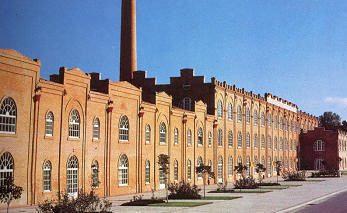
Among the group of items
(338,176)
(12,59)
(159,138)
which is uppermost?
(12,59)

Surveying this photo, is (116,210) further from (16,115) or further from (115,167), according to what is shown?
(115,167)

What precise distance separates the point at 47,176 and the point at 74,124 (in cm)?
460

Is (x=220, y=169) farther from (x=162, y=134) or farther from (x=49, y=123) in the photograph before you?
(x=49, y=123)

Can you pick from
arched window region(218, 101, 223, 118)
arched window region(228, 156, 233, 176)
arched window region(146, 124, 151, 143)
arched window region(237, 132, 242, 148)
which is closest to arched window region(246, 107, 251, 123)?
arched window region(237, 132, 242, 148)

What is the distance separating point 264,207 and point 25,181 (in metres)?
14.6

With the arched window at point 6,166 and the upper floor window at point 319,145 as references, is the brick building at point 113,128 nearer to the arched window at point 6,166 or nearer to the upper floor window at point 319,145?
the arched window at point 6,166

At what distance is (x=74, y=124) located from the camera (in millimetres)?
34344

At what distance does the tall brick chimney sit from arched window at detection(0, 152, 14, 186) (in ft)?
111

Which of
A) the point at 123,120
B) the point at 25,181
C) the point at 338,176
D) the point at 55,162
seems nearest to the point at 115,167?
the point at 123,120

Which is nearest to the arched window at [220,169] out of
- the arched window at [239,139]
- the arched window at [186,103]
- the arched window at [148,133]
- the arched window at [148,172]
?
the arched window at [239,139]

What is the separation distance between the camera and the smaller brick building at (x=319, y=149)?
9769cm

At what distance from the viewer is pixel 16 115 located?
95.5 ft

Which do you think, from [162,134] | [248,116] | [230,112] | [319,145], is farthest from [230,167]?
[319,145]

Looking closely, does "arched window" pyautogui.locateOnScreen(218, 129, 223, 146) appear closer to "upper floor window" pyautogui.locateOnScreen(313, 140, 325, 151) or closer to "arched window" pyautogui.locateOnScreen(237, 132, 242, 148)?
"arched window" pyautogui.locateOnScreen(237, 132, 242, 148)
